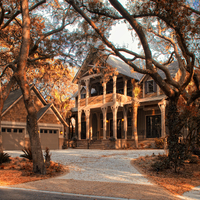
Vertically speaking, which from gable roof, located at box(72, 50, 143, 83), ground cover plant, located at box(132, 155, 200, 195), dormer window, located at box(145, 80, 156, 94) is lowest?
ground cover plant, located at box(132, 155, 200, 195)

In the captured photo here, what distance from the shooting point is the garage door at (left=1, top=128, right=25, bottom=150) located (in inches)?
837

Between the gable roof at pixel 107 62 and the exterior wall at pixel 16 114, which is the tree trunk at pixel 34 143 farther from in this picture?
the exterior wall at pixel 16 114

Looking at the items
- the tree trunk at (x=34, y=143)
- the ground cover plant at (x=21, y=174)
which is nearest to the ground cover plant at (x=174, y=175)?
the ground cover plant at (x=21, y=174)

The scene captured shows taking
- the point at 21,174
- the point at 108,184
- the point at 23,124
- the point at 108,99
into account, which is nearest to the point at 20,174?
the point at 21,174

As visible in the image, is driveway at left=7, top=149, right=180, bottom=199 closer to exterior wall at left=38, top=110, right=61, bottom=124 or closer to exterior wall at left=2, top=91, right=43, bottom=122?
exterior wall at left=2, top=91, right=43, bottom=122

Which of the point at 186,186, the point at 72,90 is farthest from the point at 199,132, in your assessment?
the point at 72,90

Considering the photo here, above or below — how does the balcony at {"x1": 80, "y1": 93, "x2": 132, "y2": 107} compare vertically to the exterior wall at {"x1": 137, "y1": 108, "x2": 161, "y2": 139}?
above

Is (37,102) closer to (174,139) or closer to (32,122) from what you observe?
(32,122)

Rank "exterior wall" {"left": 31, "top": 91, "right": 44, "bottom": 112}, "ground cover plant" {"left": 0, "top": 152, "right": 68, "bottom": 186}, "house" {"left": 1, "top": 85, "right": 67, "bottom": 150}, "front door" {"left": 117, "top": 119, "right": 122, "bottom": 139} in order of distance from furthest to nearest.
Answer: "front door" {"left": 117, "top": 119, "right": 122, "bottom": 139} < "exterior wall" {"left": 31, "top": 91, "right": 44, "bottom": 112} < "house" {"left": 1, "top": 85, "right": 67, "bottom": 150} < "ground cover plant" {"left": 0, "top": 152, "right": 68, "bottom": 186}

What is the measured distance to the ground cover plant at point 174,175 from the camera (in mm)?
7366

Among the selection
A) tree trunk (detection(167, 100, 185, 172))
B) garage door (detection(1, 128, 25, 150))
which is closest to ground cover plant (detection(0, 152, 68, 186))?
tree trunk (detection(167, 100, 185, 172))

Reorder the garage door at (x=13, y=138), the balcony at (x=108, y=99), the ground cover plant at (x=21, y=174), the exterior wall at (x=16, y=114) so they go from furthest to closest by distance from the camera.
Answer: the balcony at (x=108, y=99) < the exterior wall at (x=16, y=114) < the garage door at (x=13, y=138) < the ground cover plant at (x=21, y=174)

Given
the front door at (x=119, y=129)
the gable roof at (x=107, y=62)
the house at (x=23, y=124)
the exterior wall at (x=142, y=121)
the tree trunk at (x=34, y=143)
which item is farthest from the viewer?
the front door at (x=119, y=129)

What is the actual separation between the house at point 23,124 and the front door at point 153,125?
915 cm
